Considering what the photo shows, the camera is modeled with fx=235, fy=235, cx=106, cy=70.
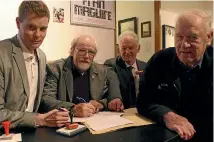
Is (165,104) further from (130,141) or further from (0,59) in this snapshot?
(0,59)

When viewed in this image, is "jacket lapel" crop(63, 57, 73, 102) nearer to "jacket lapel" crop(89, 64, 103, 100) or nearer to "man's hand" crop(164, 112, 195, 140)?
"jacket lapel" crop(89, 64, 103, 100)

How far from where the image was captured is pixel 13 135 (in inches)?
42.5

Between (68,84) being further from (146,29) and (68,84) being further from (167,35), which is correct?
(167,35)

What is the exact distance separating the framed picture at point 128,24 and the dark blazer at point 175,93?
2.40 meters

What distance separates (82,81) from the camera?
1.76 meters

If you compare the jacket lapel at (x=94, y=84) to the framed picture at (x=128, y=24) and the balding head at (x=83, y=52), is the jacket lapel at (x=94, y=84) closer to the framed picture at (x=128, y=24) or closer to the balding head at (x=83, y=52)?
the balding head at (x=83, y=52)

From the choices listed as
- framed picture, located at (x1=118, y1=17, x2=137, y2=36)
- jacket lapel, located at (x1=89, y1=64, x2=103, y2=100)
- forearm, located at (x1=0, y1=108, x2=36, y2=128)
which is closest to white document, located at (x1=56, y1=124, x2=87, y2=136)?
forearm, located at (x1=0, y1=108, x2=36, y2=128)

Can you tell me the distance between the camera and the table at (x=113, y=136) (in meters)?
1.04

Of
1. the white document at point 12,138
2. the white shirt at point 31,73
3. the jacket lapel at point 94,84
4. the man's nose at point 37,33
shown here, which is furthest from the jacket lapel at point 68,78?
the white document at point 12,138

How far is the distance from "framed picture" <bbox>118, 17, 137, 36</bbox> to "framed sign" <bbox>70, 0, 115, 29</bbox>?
37.5 inches

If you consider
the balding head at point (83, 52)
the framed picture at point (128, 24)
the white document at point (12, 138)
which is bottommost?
the white document at point (12, 138)

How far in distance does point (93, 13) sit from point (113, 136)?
6.17ft

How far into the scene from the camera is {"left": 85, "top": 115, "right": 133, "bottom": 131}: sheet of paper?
1.19 m

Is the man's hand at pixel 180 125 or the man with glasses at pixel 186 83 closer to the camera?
the man's hand at pixel 180 125
